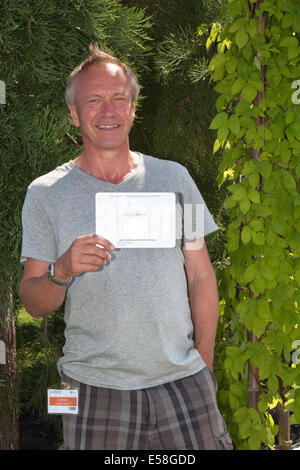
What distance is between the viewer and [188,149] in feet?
9.70

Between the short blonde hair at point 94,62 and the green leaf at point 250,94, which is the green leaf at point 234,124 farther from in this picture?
the short blonde hair at point 94,62

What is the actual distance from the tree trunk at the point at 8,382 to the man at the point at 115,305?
0.95 m

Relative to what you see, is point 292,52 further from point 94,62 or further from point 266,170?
point 94,62

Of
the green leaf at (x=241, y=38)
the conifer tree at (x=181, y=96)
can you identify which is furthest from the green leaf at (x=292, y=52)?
the conifer tree at (x=181, y=96)

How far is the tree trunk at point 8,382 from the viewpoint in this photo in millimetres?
2508

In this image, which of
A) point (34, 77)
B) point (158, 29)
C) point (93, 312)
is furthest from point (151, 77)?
point (93, 312)

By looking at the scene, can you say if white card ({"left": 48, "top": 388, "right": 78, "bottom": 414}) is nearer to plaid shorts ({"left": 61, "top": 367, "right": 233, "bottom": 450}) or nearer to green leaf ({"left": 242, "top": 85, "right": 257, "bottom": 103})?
plaid shorts ({"left": 61, "top": 367, "right": 233, "bottom": 450})

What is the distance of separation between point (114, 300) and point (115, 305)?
1 cm

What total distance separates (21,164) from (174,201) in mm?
891

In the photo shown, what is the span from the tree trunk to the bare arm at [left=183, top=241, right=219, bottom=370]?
0.96 meters

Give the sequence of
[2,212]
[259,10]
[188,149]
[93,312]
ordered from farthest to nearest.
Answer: [188,149] < [2,212] < [259,10] < [93,312]

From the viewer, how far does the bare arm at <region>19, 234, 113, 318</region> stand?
1.39 m

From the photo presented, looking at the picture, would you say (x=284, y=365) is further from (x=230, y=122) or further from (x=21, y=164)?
(x=21, y=164)

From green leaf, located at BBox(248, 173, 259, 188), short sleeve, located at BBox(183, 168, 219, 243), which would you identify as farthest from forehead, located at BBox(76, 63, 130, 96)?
green leaf, located at BBox(248, 173, 259, 188)
